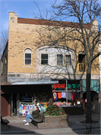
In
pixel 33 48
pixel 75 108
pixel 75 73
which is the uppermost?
pixel 33 48

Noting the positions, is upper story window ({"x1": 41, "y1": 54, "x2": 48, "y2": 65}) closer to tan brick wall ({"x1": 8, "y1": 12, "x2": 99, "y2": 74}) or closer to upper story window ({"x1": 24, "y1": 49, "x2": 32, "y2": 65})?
tan brick wall ({"x1": 8, "y1": 12, "x2": 99, "y2": 74})

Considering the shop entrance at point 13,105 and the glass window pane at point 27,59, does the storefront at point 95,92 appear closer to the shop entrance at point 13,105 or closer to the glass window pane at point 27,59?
the glass window pane at point 27,59

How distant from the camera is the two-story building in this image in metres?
15.5

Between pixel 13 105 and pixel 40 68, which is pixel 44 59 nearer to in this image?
pixel 40 68

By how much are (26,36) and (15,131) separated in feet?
30.9

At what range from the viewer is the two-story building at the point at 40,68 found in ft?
50.9

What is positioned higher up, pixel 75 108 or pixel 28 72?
pixel 28 72

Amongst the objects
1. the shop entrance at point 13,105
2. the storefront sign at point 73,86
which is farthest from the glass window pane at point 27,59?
the storefront sign at point 73,86

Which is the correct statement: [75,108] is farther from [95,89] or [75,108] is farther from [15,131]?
[15,131]

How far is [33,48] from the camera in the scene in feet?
54.1

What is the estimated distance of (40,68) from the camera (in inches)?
652

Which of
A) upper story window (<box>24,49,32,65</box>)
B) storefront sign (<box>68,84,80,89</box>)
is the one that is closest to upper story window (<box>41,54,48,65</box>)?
upper story window (<box>24,49,32,65</box>)

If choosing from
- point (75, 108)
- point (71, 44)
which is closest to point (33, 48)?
point (71, 44)

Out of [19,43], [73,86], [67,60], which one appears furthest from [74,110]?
[19,43]
